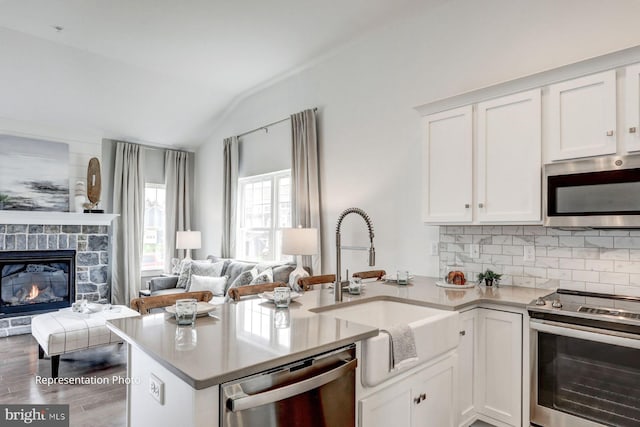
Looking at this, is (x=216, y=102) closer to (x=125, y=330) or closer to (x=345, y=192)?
(x=345, y=192)

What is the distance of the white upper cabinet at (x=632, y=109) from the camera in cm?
208

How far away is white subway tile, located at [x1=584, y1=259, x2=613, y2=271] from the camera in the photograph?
2449 millimetres

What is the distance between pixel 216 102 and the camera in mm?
5922

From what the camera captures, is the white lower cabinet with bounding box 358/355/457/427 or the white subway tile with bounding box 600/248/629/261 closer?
the white lower cabinet with bounding box 358/355/457/427

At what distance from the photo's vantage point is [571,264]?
2611mm

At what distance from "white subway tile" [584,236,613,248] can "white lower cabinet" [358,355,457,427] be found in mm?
1273

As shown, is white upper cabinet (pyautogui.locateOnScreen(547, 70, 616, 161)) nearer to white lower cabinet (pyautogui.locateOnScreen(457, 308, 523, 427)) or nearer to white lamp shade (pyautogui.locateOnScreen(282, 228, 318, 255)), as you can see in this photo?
white lower cabinet (pyautogui.locateOnScreen(457, 308, 523, 427))

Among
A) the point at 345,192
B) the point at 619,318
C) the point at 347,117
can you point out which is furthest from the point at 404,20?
the point at 619,318

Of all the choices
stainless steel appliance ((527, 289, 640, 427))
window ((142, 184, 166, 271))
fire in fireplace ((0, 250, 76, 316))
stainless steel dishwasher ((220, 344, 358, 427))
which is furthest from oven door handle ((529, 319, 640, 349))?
window ((142, 184, 166, 271))

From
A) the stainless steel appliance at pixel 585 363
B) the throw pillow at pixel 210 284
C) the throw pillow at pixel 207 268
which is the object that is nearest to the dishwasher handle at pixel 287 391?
the stainless steel appliance at pixel 585 363

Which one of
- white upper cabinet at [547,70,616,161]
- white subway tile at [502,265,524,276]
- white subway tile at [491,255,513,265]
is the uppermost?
white upper cabinet at [547,70,616,161]

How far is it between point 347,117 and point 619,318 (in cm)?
309

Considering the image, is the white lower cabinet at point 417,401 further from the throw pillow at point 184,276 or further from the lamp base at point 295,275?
the throw pillow at point 184,276

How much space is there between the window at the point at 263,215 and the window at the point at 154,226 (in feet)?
5.39
